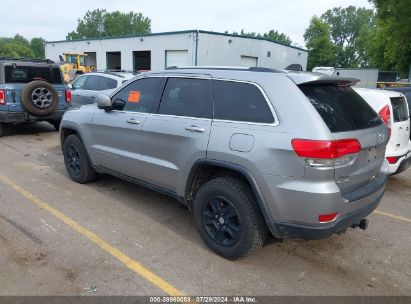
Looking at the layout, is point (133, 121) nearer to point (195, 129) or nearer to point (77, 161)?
point (195, 129)

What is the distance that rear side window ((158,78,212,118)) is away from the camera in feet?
12.6

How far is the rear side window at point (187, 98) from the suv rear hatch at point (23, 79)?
6.11m

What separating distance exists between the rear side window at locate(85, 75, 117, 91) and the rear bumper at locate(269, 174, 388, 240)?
7.50 meters

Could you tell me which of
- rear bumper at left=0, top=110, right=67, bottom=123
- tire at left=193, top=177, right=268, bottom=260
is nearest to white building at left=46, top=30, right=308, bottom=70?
rear bumper at left=0, top=110, right=67, bottom=123

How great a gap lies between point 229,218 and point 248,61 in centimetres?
2577

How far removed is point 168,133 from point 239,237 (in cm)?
132

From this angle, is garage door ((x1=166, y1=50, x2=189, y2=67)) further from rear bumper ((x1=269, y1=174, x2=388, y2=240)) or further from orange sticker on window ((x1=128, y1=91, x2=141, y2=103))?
rear bumper ((x1=269, y1=174, x2=388, y2=240))

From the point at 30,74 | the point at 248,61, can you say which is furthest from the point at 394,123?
the point at 248,61

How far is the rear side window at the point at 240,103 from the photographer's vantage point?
3.34 meters

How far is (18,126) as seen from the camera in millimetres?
11164

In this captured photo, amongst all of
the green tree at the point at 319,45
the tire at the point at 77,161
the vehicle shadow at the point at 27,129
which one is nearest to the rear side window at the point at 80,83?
the vehicle shadow at the point at 27,129

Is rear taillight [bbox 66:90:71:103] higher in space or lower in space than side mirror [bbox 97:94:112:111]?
lower

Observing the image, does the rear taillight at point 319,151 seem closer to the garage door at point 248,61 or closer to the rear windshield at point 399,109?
the rear windshield at point 399,109

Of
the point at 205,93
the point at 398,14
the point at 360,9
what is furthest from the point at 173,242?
the point at 360,9
